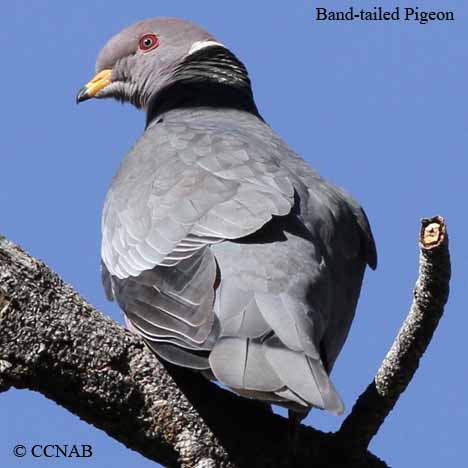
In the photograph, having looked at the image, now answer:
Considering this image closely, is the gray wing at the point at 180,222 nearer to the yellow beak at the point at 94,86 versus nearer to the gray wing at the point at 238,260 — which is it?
the gray wing at the point at 238,260

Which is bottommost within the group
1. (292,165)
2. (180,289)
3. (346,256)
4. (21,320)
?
(21,320)

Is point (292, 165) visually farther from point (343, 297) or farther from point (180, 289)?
point (180, 289)

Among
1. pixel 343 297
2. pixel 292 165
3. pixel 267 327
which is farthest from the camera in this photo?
pixel 292 165

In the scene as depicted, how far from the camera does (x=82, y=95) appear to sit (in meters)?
7.19

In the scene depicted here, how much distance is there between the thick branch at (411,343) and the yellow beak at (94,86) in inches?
148

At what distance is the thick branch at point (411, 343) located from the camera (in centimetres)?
360

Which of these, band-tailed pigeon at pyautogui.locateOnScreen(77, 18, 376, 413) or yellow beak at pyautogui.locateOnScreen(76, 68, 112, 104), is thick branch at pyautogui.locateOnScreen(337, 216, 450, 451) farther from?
yellow beak at pyautogui.locateOnScreen(76, 68, 112, 104)

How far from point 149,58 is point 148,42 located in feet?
0.46

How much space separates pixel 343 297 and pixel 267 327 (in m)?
0.77

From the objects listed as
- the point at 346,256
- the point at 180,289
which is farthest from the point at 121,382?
the point at 346,256

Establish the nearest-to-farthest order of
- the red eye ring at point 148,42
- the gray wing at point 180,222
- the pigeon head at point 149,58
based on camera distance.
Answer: the gray wing at point 180,222 < the pigeon head at point 149,58 < the red eye ring at point 148,42

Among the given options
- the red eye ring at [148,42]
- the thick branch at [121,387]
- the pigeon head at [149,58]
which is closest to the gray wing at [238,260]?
the thick branch at [121,387]

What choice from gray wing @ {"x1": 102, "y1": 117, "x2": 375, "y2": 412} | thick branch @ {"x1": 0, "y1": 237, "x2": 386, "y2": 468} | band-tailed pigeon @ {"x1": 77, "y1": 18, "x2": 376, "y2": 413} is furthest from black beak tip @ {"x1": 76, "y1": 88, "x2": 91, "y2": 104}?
thick branch @ {"x1": 0, "y1": 237, "x2": 386, "y2": 468}

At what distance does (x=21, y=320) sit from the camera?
3.81m
